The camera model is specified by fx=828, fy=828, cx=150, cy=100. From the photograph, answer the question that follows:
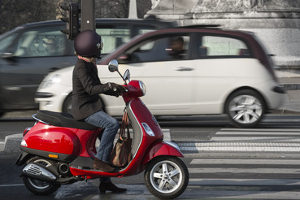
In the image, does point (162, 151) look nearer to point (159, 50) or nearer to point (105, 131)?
point (105, 131)

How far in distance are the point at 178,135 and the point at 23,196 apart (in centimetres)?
509

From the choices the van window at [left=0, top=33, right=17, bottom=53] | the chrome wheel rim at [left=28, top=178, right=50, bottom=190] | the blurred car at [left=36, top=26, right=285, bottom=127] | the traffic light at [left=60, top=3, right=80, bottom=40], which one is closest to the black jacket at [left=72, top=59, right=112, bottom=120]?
the chrome wheel rim at [left=28, top=178, right=50, bottom=190]

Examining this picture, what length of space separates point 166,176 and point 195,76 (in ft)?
19.8

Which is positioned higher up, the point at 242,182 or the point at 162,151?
the point at 162,151

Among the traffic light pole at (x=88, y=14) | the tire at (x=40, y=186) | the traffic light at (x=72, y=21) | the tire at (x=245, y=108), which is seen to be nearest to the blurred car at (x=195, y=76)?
the tire at (x=245, y=108)

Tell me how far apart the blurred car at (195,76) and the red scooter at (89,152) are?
5.70m

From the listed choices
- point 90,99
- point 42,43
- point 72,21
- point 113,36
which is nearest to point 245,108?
point 72,21

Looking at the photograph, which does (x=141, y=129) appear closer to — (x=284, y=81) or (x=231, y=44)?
(x=231, y=44)

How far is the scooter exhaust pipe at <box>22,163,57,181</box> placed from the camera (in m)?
7.18

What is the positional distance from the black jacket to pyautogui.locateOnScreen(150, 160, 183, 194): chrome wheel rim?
74 centimetres

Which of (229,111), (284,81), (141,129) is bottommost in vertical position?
(284,81)

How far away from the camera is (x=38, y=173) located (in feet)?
23.6

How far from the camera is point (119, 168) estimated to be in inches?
279

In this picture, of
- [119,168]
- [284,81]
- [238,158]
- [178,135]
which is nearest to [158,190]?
[119,168]
